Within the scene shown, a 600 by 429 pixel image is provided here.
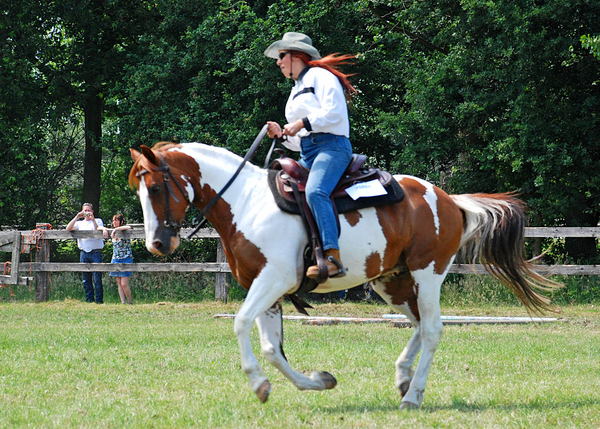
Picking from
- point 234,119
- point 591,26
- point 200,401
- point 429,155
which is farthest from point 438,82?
point 200,401

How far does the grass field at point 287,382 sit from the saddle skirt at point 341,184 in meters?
1.59

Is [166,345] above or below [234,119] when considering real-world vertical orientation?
below

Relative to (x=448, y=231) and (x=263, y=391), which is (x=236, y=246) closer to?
(x=263, y=391)

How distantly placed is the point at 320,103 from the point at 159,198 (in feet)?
4.96

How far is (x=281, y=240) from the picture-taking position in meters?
5.34

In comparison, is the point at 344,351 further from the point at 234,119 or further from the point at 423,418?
the point at 234,119

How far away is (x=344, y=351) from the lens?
8492 mm

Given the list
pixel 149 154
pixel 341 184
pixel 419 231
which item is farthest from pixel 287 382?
pixel 149 154

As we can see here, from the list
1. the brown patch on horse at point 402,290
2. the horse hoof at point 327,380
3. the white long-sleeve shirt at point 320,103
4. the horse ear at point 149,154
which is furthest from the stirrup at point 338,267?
the horse ear at point 149,154

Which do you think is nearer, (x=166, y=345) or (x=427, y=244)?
(x=427, y=244)

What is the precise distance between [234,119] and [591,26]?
9.11 metres

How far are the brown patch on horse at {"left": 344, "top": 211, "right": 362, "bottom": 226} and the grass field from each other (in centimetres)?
145

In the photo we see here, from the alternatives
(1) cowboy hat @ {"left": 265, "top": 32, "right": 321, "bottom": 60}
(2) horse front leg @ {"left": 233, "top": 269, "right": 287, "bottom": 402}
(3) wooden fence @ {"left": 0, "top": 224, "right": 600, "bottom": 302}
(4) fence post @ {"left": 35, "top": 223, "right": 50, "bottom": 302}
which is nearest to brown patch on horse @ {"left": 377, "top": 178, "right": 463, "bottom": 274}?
(2) horse front leg @ {"left": 233, "top": 269, "right": 287, "bottom": 402}

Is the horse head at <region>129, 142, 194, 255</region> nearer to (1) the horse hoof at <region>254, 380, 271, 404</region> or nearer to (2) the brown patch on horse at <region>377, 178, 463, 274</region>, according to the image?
(1) the horse hoof at <region>254, 380, 271, 404</region>
